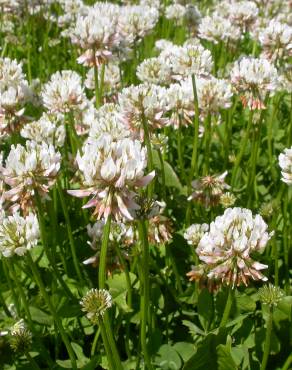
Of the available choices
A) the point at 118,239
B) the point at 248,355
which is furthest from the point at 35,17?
the point at 248,355

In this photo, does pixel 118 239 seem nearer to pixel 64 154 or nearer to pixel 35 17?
pixel 64 154

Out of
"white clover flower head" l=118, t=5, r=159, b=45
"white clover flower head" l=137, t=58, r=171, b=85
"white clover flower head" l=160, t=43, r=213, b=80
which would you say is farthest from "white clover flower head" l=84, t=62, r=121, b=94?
"white clover flower head" l=160, t=43, r=213, b=80

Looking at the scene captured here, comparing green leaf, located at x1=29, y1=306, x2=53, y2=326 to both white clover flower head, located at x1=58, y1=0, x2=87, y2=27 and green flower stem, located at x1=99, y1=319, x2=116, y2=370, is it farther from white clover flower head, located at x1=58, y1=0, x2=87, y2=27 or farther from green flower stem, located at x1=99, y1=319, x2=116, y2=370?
white clover flower head, located at x1=58, y1=0, x2=87, y2=27

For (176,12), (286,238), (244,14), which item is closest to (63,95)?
(286,238)

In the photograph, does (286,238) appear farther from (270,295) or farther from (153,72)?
(153,72)

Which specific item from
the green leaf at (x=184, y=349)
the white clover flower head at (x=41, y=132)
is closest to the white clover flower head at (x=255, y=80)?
the white clover flower head at (x=41, y=132)
